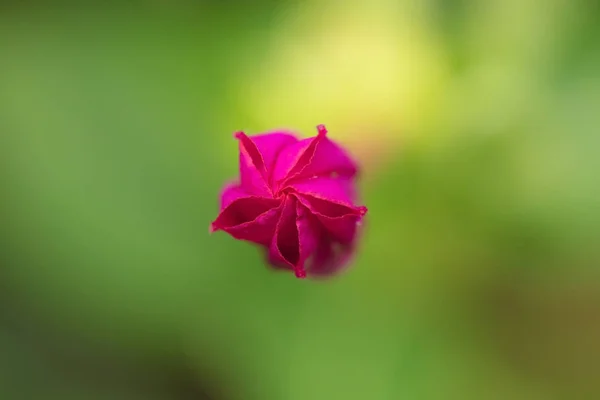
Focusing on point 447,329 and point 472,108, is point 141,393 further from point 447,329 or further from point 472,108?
point 472,108

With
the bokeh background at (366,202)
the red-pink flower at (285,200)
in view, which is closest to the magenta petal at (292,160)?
the red-pink flower at (285,200)

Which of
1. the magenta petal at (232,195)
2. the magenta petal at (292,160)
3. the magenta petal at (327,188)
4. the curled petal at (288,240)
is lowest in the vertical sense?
the curled petal at (288,240)

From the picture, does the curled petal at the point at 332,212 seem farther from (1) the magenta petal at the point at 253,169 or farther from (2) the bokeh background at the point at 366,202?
(2) the bokeh background at the point at 366,202

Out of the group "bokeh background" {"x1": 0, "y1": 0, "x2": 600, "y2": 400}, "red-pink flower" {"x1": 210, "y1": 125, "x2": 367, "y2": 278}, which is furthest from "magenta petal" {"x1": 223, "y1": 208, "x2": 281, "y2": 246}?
"bokeh background" {"x1": 0, "y1": 0, "x2": 600, "y2": 400}

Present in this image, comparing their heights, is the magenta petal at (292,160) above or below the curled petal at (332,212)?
above

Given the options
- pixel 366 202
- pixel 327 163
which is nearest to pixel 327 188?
pixel 327 163
